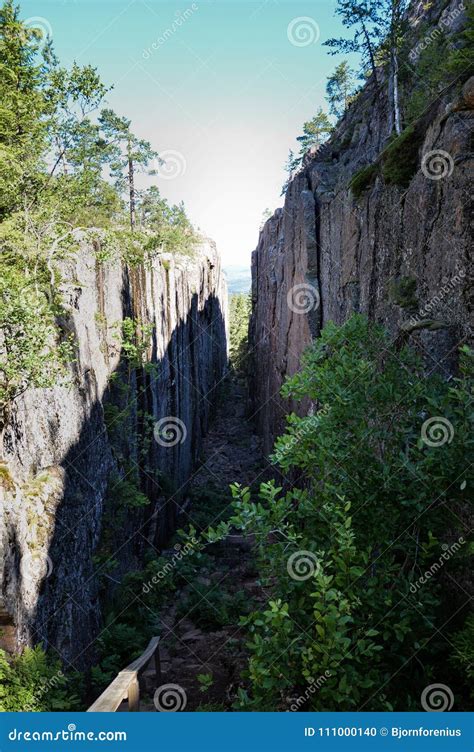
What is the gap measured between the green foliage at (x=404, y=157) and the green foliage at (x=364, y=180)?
81.1 inches

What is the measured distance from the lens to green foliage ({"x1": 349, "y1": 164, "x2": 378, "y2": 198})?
38.8 ft

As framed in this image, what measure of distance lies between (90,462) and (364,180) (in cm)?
939

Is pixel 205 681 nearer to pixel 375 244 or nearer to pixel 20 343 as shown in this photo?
pixel 20 343

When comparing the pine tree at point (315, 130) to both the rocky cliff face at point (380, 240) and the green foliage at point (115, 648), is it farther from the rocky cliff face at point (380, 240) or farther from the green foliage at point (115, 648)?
the green foliage at point (115, 648)

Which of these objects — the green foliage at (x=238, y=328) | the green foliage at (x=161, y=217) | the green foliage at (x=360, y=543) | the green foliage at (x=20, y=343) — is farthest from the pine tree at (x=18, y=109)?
the green foliage at (x=238, y=328)

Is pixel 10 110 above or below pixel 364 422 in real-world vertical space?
above

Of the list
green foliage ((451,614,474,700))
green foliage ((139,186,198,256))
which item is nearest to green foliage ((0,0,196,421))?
green foliage ((451,614,474,700))

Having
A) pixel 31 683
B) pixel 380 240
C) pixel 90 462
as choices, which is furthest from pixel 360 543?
pixel 380 240

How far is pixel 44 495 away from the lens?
25.9 ft

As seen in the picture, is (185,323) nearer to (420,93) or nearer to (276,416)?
(276,416)

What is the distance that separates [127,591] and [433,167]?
11.2m

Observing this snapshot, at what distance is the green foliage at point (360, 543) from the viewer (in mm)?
4062

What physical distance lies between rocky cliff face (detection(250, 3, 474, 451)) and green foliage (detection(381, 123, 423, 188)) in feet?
0.11

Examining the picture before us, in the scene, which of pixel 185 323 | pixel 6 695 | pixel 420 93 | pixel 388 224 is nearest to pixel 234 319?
pixel 185 323
